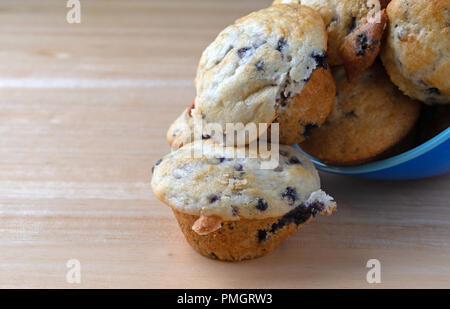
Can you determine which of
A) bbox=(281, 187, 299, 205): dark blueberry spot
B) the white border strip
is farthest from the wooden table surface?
→ bbox=(281, 187, 299, 205): dark blueberry spot

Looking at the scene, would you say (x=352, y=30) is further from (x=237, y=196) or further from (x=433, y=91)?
(x=237, y=196)

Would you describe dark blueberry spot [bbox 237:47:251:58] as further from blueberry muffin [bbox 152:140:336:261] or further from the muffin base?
the muffin base

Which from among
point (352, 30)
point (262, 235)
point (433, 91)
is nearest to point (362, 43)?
point (352, 30)

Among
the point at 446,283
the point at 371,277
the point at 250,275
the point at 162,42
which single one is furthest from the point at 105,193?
the point at 162,42

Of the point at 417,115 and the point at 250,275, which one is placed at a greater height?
the point at 417,115

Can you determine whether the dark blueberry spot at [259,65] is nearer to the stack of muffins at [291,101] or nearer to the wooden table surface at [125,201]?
the stack of muffins at [291,101]

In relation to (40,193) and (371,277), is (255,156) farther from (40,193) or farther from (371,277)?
(40,193)
